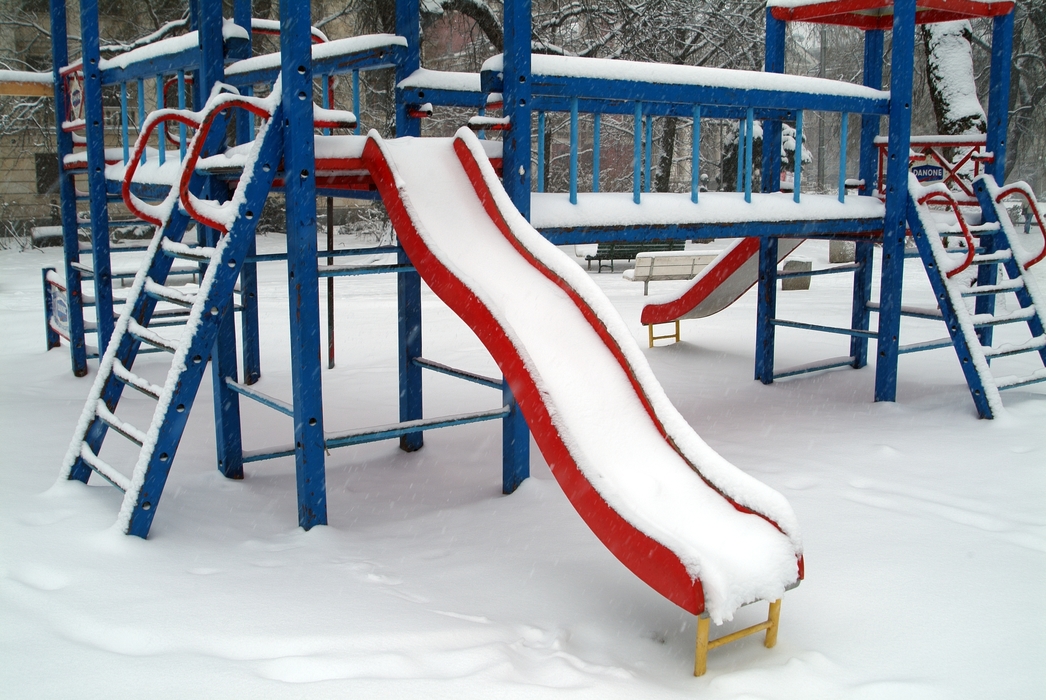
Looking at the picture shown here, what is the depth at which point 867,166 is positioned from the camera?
22.9 feet

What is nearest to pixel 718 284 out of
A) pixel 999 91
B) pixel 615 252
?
pixel 999 91

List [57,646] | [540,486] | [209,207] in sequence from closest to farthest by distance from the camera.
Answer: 1. [57,646]
2. [209,207]
3. [540,486]

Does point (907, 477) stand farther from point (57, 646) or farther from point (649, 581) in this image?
point (57, 646)

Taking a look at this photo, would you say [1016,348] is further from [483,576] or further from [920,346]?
[483,576]

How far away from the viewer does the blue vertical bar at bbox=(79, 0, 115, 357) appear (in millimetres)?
5914

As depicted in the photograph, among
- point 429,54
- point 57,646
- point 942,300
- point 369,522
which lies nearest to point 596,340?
point 369,522

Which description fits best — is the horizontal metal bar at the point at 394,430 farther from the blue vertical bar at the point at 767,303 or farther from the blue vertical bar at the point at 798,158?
the blue vertical bar at the point at 767,303

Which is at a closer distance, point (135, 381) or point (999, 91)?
point (135, 381)

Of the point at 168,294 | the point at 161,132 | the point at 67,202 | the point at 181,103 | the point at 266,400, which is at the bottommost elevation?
the point at 266,400

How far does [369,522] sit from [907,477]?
2753mm

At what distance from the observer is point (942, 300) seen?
6012mm

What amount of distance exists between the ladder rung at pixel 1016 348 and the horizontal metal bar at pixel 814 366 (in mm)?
1402

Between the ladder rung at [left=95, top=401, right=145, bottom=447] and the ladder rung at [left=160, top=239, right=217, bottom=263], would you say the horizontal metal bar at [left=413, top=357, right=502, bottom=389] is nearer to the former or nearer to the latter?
the ladder rung at [left=160, top=239, right=217, bottom=263]

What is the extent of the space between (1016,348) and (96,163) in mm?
6482
